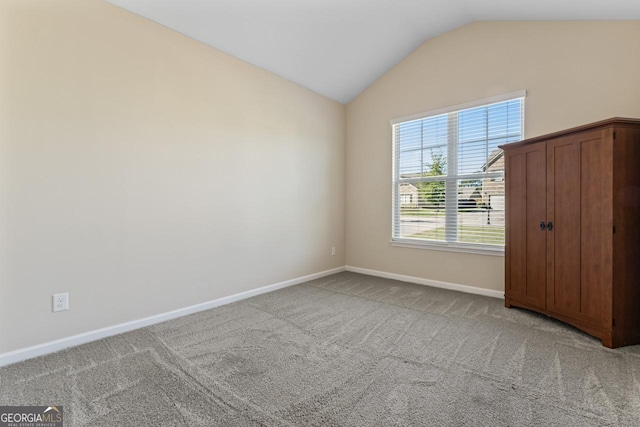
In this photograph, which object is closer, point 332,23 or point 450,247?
point 332,23

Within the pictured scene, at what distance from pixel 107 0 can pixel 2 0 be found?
0.64 meters

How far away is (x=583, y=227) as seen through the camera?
2.37 meters

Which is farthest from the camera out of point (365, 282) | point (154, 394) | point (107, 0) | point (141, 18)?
point (365, 282)

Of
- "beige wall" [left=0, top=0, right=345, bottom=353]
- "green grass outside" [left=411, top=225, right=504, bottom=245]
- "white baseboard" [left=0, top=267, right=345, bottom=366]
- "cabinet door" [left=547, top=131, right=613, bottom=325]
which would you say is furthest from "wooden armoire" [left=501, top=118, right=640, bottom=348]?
"white baseboard" [left=0, top=267, right=345, bottom=366]

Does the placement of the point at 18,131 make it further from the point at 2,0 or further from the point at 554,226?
the point at 554,226

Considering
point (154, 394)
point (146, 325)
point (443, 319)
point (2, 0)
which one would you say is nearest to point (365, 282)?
point (443, 319)

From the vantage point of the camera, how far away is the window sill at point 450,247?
11.1 feet

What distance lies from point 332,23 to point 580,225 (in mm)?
3001

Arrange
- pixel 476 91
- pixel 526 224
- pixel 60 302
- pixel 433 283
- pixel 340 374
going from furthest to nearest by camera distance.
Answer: pixel 433 283
pixel 476 91
pixel 526 224
pixel 60 302
pixel 340 374

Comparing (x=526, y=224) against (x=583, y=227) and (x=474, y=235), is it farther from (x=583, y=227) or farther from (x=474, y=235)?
(x=474, y=235)

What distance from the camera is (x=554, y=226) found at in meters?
2.58

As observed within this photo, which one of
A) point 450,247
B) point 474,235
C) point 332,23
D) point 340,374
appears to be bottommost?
point 340,374

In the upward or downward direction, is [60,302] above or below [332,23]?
below

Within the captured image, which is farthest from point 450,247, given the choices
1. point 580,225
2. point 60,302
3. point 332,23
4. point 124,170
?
point 60,302
